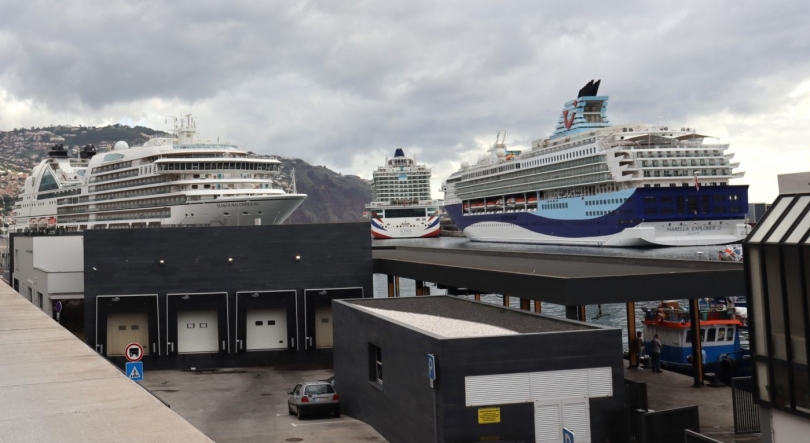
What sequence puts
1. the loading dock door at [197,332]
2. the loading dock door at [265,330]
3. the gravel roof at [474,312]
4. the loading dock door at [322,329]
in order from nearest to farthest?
1. the gravel roof at [474,312]
2. the loading dock door at [197,332]
3. the loading dock door at [265,330]
4. the loading dock door at [322,329]

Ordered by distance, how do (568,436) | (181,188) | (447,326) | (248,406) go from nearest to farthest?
(568,436)
(447,326)
(248,406)
(181,188)

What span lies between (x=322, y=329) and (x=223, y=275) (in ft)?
13.8

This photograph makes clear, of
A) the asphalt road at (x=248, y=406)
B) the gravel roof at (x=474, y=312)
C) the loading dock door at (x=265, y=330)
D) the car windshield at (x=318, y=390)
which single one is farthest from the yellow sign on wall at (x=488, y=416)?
the loading dock door at (x=265, y=330)

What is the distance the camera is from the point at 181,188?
210ft

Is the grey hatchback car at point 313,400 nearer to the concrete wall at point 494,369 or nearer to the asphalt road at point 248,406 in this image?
the asphalt road at point 248,406

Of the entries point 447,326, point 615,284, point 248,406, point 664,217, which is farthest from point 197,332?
point 664,217

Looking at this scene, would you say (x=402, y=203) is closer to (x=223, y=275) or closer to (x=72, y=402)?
(x=223, y=275)

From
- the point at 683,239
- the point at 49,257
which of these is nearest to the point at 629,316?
the point at 49,257

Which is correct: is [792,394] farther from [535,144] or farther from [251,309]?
[535,144]

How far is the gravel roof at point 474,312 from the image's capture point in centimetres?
1630

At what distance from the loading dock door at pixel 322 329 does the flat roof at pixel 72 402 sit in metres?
14.7

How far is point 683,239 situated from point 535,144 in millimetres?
37611

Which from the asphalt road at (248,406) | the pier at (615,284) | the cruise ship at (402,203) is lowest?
the asphalt road at (248,406)

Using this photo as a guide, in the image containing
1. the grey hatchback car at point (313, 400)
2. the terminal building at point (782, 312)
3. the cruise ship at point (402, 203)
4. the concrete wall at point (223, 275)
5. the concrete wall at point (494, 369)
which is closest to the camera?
the terminal building at point (782, 312)
